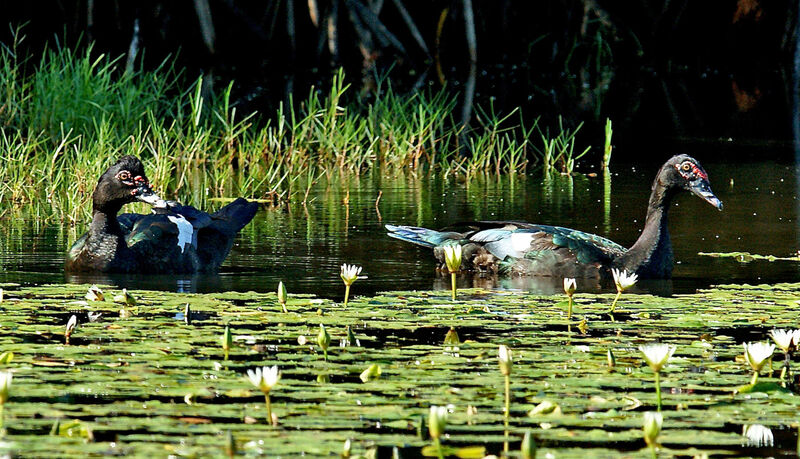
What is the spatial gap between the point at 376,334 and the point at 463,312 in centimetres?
68

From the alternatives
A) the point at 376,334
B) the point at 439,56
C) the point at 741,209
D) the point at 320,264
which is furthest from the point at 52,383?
the point at 439,56

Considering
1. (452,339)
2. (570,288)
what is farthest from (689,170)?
(452,339)

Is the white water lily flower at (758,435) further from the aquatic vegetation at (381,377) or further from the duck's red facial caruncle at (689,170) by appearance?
the duck's red facial caruncle at (689,170)

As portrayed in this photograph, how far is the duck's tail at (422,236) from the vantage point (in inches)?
340

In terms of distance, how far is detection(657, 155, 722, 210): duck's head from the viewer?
28.1 feet

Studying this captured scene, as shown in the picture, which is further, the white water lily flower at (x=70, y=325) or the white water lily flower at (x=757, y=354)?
the white water lily flower at (x=70, y=325)

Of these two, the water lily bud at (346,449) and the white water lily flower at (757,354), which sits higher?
the white water lily flower at (757,354)

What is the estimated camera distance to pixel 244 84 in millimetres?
20516

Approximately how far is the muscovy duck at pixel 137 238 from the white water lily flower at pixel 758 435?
4.35 metres

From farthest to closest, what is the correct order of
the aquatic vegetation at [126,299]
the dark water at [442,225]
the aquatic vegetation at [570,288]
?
the dark water at [442,225], the aquatic vegetation at [126,299], the aquatic vegetation at [570,288]

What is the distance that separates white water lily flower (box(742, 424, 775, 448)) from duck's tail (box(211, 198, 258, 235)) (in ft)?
15.2

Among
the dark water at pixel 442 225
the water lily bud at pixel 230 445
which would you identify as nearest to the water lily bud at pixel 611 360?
the water lily bud at pixel 230 445

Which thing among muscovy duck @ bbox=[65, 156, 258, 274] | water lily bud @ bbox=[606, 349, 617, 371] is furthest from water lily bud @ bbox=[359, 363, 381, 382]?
muscovy duck @ bbox=[65, 156, 258, 274]

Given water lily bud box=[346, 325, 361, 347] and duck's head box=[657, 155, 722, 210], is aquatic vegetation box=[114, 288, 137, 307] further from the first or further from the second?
duck's head box=[657, 155, 722, 210]
